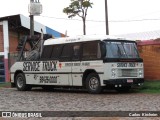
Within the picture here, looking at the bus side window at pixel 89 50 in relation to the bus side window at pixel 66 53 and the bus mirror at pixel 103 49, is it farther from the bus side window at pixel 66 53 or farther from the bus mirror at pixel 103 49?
the bus side window at pixel 66 53

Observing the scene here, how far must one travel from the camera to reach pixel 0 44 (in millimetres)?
33438

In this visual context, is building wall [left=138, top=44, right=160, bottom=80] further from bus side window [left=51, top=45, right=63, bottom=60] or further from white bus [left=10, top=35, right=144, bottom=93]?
bus side window [left=51, top=45, right=63, bottom=60]

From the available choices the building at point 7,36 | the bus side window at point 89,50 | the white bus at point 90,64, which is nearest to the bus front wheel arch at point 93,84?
the white bus at point 90,64

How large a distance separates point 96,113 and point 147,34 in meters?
13.8

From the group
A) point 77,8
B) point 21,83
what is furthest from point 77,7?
point 21,83

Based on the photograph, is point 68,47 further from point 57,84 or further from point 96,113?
point 96,113

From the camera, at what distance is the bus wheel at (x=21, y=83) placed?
21.9 metres

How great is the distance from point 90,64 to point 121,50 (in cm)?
142

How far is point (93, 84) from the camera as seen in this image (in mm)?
17922

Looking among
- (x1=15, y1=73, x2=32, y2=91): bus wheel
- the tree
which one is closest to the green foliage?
the tree

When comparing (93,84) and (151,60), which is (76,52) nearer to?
(93,84)

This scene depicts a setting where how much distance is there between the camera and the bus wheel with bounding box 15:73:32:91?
21.9 metres

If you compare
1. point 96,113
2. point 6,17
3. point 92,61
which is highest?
point 6,17

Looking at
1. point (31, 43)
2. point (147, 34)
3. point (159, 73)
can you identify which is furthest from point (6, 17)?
point (159, 73)
